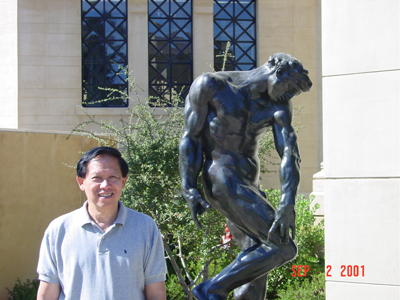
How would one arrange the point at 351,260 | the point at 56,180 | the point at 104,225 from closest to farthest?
the point at 104,225, the point at 351,260, the point at 56,180

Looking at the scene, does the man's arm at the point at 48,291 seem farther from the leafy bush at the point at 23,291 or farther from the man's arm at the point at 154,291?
the leafy bush at the point at 23,291

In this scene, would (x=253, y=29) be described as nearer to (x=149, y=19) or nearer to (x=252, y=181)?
(x=149, y=19)

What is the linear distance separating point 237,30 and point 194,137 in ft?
34.8

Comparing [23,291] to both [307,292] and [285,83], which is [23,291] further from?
[285,83]

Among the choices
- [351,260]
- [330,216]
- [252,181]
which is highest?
[252,181]

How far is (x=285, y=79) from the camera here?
3168mm

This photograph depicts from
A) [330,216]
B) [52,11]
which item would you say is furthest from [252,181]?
[52,11]

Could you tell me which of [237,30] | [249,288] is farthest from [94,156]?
[237,30]

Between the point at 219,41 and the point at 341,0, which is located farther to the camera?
the point at 219,41

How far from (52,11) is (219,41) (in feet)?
15.2

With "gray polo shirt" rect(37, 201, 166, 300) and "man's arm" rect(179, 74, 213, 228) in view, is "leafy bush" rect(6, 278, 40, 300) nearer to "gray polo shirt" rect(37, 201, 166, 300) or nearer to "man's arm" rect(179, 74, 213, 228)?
"man's arm" rect(179, 74, 213, 228)

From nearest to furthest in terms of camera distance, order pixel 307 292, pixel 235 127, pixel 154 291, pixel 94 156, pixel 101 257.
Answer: pixel 101 257 < pixel 154 291 < pixel 94 156 < pixel 235 127 < pixel 307 292

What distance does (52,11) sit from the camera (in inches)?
508

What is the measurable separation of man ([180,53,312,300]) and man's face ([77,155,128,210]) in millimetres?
835
